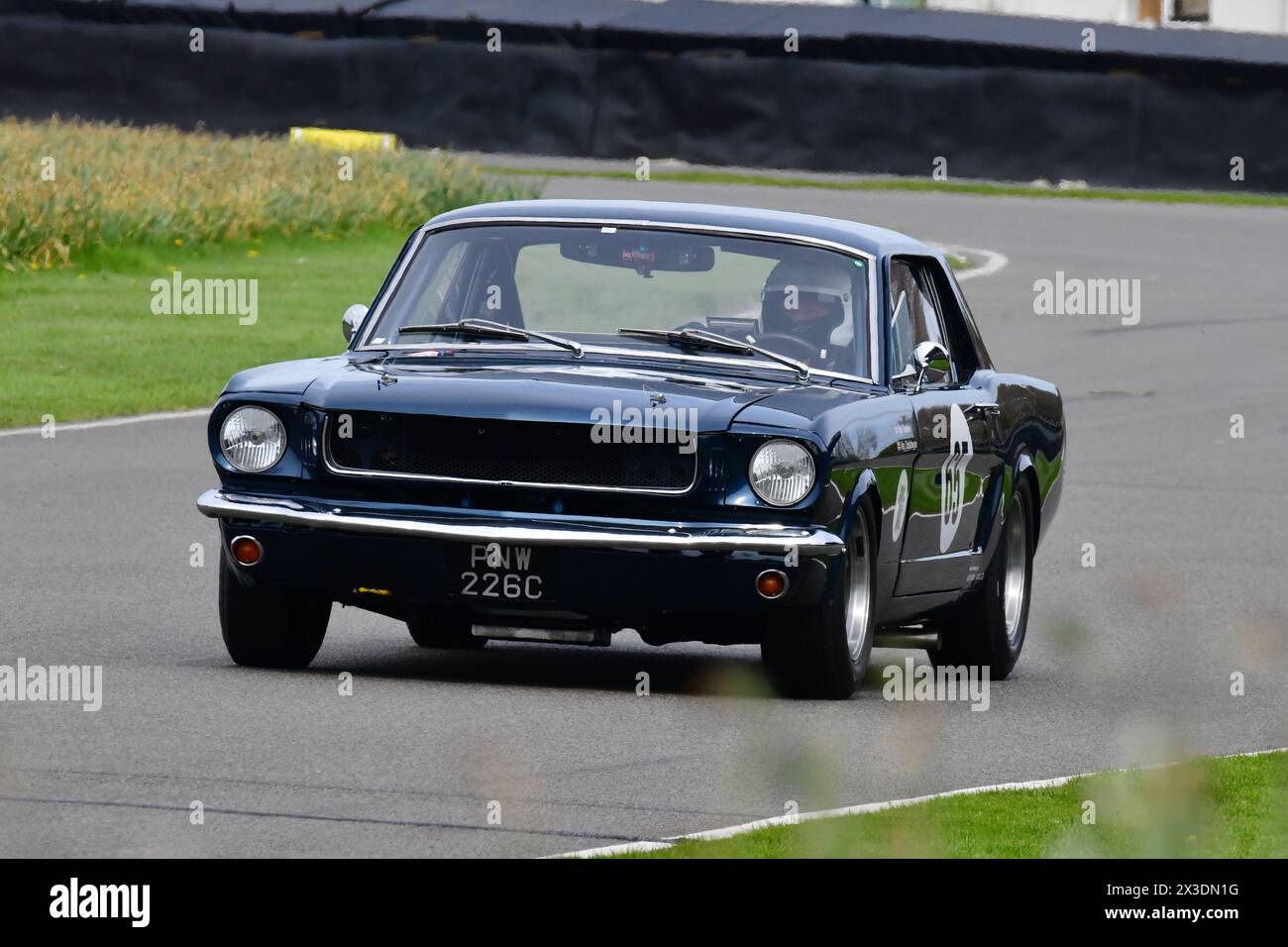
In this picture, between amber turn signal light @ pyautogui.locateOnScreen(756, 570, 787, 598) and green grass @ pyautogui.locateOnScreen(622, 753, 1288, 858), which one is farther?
amber turn signal light @ pyautogui.locateOnScreen(756, 570, 787, 598)

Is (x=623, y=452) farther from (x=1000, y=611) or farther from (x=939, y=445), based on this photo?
(x=1000, y=611)

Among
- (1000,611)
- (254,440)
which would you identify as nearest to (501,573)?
(254,440)

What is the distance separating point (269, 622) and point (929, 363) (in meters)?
2.32

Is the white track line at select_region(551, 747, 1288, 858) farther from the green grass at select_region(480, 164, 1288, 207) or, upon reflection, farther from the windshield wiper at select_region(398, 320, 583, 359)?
the green grass at select_region(480, 164, 1288, 207)

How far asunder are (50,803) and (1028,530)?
16.4 ft

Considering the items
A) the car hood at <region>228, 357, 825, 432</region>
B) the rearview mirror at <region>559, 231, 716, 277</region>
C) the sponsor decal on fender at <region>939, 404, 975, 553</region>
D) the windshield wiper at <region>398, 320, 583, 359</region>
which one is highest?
the rearview mirror at <region>559, 231, 716, 277</region>

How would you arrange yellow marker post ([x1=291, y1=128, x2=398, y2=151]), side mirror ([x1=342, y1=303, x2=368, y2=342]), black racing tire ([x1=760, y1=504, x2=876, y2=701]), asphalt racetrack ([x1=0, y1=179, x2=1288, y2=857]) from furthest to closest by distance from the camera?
1. yellow marker post ([x1=291, y1=128, x2=398, y2=151])
2. side mirror ([x1=342, y1=303, x2=368, y2=342])
3. black racing tire ([x1=760, y1=504, x2=876, y2=701])
4. asphalt racetrack ([x1=0, y1=179, x2=1288, y2=857])

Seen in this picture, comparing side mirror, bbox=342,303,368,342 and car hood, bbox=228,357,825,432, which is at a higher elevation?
side mirror, bbox=342,303,368,342

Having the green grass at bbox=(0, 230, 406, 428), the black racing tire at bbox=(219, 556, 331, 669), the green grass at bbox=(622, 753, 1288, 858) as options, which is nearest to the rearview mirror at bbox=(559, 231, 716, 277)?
the black racing tire at bbox=(219, 556, 331, 669)

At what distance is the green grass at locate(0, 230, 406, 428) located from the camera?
20.3 m

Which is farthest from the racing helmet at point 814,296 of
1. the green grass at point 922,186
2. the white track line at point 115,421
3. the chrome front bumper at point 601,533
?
the green grass at point 922,186

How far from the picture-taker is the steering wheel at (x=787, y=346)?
32.4ft

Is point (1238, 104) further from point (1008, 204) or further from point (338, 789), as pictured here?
point (338, 789)

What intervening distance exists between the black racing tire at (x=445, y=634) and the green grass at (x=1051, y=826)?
8.43 feet
